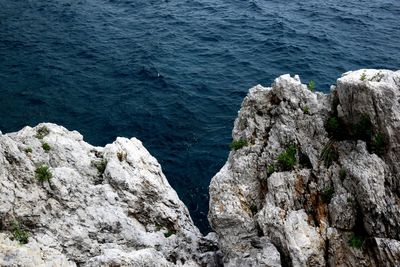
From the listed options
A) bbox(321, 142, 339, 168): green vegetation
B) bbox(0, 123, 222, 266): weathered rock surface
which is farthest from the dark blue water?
bbox(321, 142, 339, 168): green vegetation

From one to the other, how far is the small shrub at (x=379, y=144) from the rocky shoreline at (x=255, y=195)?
71mm

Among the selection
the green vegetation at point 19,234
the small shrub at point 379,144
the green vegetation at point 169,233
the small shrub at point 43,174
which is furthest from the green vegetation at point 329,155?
the green vegetation at point 19,234

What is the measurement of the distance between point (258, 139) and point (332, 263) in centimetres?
832

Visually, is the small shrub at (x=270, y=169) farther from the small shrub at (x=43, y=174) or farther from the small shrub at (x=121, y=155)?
the small shrub at (x=43, y=174)

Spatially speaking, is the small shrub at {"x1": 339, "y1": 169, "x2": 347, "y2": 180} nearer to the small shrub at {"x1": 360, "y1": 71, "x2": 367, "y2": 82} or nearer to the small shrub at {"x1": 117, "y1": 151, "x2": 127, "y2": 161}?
the small shrub at {"x1": 360, "y1": 71, "x2": 367, "y2": 82}

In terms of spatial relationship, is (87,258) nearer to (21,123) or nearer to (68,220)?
(68,220)

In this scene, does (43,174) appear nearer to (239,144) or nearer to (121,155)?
(121,155)

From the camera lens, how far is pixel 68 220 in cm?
2225

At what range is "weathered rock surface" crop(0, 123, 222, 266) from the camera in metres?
20.5

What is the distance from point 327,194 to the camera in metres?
19.8

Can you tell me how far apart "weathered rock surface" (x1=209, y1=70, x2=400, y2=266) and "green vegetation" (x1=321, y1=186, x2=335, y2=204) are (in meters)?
0.05

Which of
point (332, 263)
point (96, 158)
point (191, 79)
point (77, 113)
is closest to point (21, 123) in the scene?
point (77, 113)

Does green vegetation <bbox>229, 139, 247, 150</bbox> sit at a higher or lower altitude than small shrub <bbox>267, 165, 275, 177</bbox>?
higher

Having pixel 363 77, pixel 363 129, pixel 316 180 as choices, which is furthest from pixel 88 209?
pixel 363 77
